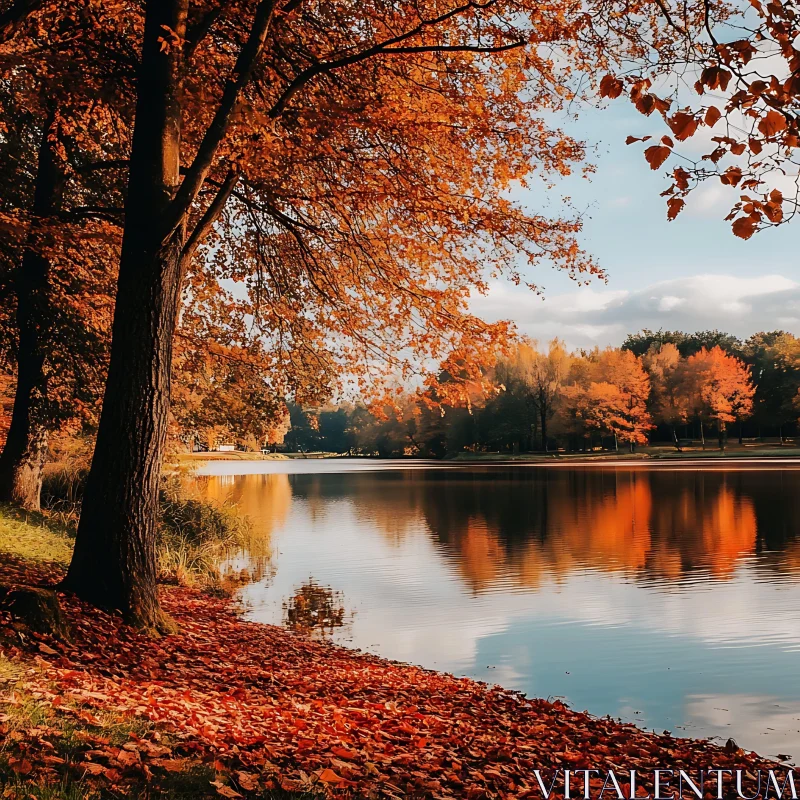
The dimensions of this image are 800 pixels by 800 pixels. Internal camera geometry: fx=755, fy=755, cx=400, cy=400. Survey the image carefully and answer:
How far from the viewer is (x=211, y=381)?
16.6 m

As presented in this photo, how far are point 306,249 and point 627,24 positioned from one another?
5.71 m

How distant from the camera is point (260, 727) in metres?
5.38

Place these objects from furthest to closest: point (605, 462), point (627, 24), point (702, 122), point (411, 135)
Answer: point (605, 462)
point (411, 135)
point (627, 24)
point (702, 122)

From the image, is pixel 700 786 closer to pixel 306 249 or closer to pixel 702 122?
pixel 702 122

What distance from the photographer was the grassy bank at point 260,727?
13.4 ft

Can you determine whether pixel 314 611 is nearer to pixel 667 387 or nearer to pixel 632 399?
pixel 632 399

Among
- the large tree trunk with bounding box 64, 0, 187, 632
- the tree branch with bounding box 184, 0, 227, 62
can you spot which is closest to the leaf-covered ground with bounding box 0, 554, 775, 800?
the large tree trunk with bounding box 64, 0, 187, 632

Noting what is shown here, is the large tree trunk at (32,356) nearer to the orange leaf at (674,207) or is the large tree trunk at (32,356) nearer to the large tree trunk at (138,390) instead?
the large tree trunk at (138,390)

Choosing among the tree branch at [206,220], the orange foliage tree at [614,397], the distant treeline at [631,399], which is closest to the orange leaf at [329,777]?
the tree branch at [206,220]

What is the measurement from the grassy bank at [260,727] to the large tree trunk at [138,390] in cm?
43

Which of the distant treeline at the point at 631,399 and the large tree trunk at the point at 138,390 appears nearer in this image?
the large tree trunk at the point at 138,390

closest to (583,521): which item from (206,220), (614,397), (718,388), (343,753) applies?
(206,220)

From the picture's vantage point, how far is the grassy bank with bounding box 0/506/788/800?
4.09 m

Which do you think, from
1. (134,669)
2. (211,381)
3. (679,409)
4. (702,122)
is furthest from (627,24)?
(679,409)
